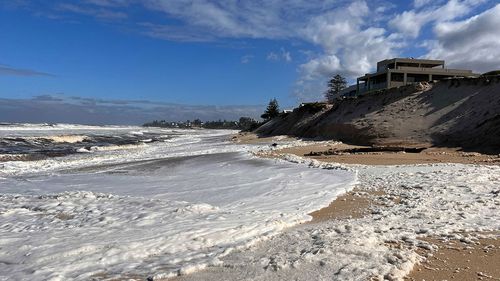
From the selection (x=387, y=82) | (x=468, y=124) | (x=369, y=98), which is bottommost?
(x=468, y=124)

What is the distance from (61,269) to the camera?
5082 mm

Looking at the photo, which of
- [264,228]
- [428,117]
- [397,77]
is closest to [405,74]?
[397,77]

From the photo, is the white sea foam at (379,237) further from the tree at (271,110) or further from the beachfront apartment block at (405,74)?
the tree at (271,110)

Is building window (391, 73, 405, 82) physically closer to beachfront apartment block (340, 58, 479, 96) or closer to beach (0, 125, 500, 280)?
beachfront apartment block (340, 58, 479, 96)

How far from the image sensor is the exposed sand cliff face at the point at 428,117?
20547mm

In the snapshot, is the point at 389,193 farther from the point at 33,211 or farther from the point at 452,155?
the point at 452,155

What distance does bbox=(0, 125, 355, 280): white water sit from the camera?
5301mm

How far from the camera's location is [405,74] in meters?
50.5

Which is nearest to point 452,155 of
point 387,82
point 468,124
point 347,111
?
point 468,124

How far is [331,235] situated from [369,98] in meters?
29.8

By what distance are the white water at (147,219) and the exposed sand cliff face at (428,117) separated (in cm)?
1066

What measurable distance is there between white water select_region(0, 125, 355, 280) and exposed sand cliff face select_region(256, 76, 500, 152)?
1066 centimetres

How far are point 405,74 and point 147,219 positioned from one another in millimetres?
48222

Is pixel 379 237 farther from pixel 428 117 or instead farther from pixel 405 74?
pixel 405 74
